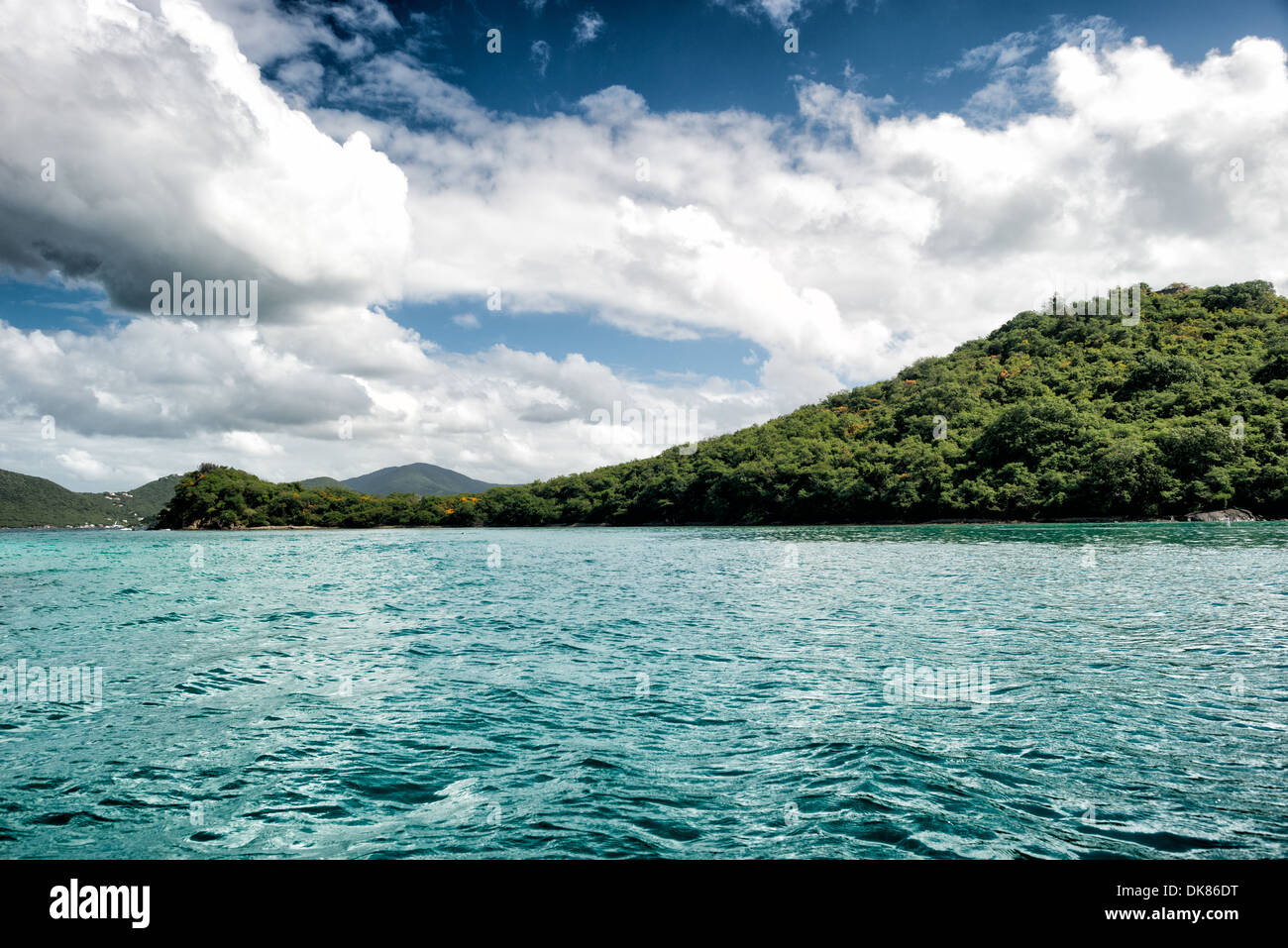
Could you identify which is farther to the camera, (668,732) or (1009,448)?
(1009,448)

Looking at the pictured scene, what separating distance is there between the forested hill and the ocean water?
8140cm

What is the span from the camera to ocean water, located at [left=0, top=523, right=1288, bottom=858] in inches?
294

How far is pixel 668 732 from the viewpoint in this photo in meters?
10.9

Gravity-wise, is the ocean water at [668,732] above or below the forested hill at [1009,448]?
below

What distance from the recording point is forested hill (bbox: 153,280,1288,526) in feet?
294

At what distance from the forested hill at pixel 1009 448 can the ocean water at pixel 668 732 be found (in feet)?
267

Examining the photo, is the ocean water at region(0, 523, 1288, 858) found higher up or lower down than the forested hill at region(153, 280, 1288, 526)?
lower down

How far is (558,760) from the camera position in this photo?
977 cm

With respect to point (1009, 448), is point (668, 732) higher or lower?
lower

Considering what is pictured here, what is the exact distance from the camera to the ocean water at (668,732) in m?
7.47

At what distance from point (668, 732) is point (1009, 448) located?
389ft

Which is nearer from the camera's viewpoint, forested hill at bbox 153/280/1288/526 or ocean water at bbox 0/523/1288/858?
ocean water at bbox 0/523/1288/858
